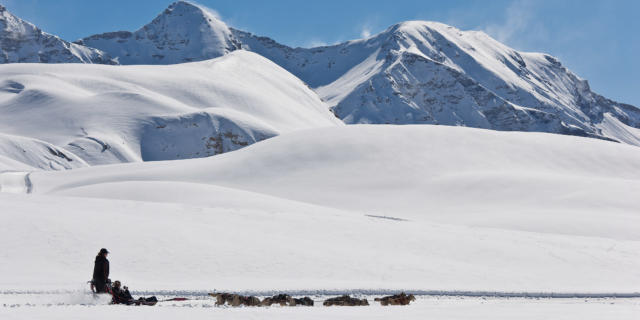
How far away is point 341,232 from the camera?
3153cm

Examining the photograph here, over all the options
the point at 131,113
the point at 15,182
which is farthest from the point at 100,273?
the point at 131,113

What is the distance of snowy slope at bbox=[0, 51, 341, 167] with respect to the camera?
133375 millimetres

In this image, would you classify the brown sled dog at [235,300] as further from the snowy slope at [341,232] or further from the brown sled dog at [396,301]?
the snowy slope at [341,232]

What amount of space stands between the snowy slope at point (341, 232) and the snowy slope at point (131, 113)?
217 feet

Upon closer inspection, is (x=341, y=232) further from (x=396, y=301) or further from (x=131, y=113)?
(x=131, y=113)

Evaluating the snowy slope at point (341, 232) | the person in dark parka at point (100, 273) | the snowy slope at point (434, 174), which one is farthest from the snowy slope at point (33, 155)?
the person in dark parka at point (100, 273)

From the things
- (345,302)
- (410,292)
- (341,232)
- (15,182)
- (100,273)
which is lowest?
(345,302)

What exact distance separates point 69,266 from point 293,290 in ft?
27.1

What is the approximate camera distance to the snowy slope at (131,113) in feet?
438

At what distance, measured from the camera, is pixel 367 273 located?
80.2 feet

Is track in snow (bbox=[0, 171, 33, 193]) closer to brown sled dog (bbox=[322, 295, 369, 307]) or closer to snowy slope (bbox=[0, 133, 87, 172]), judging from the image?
snowy slope (bbox=[0, 133, 87, 172])

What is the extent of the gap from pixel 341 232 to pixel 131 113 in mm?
125877

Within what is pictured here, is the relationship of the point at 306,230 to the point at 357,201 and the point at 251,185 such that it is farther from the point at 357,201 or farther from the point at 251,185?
the point at 251,185

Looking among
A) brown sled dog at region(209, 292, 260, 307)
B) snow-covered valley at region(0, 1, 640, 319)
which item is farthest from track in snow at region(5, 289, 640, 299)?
brown sled dog at region(209, 292, 260, 307)
